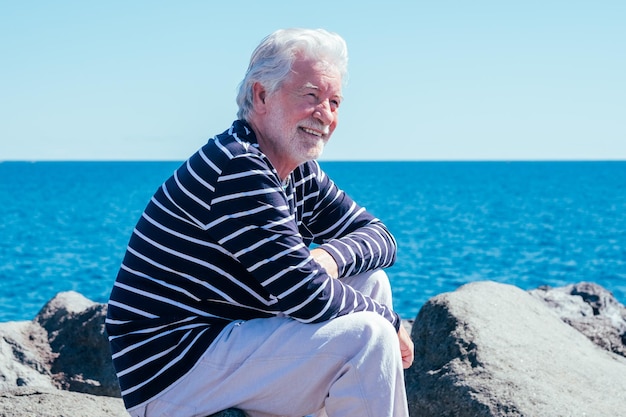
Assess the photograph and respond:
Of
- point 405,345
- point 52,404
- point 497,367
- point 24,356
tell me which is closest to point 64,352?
point 24,356

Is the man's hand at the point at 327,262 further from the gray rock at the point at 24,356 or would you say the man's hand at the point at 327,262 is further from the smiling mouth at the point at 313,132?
the gray rock at the point at 24,356

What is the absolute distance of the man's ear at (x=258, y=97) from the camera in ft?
11.2

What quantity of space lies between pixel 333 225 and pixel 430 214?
1806 inches

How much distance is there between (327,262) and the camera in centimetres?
349

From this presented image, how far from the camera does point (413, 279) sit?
74.6 feet

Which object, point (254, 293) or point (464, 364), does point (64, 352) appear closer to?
point (464, 364)

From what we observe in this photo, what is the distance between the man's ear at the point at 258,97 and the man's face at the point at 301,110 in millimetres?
27

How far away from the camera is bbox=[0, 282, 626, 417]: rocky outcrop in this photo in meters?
4.34

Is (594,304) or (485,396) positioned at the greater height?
(594,304)

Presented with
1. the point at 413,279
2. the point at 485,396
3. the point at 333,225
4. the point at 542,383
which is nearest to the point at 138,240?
the point at 333,225

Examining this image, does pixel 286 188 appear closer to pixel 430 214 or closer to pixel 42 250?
pixel 42 250

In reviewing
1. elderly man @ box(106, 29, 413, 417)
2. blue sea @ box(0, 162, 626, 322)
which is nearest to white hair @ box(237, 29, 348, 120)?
elderly man @ box(106, 29, 413, 417)

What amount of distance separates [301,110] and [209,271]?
76 centimetres

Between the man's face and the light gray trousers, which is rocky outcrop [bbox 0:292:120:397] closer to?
the light gray trousers
